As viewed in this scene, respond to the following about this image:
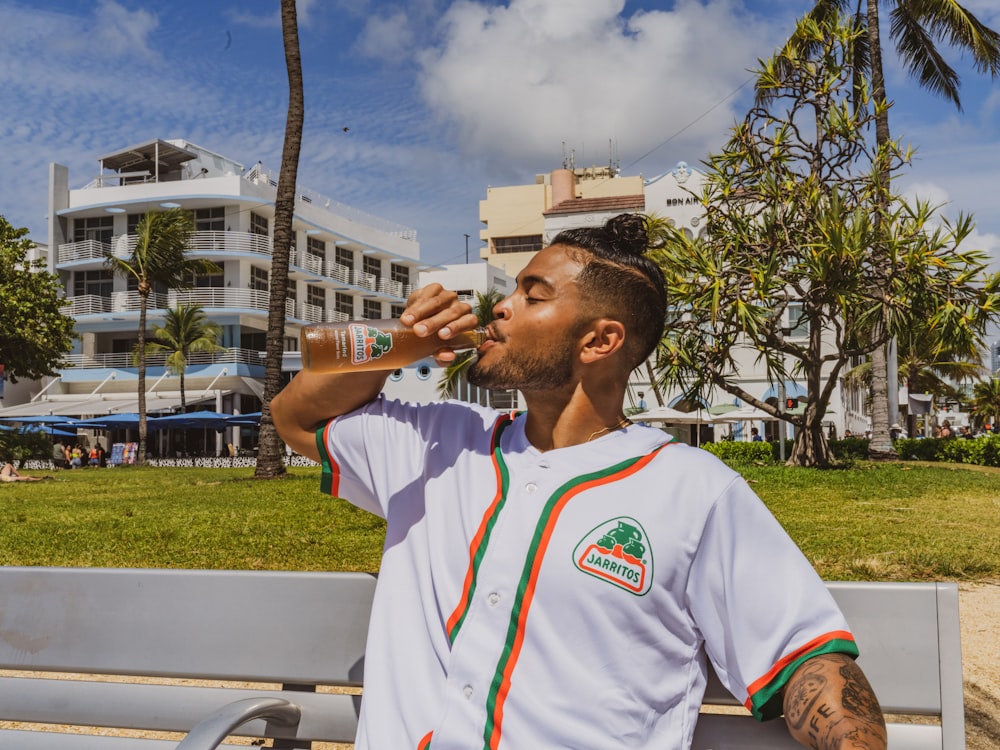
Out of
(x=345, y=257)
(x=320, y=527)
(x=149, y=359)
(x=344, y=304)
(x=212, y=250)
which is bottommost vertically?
(x=320, y=527)

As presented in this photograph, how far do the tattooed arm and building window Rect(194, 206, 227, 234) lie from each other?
159 ft

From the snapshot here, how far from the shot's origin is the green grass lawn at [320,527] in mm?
6734

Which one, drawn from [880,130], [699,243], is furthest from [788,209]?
[880,130]

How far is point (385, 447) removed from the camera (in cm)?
228

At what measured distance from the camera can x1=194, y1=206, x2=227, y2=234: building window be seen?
47.4 m

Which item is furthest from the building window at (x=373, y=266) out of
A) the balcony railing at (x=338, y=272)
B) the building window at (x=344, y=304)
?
the balcony railing at (x=338, y=272)

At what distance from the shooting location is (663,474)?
1.98 m

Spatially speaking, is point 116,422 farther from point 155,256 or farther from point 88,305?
point 88,305

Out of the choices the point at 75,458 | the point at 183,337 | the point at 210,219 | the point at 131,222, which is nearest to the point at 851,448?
the point at 75,458

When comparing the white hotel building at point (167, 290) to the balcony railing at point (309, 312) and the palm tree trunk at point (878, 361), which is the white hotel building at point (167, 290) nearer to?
the balcony railing at point (309, 312)

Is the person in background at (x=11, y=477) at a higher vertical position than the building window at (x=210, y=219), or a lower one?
lower

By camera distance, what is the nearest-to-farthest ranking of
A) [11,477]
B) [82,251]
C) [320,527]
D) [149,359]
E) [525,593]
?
[525,593] → [320,527] → [11,477] → [149,359] → [82,251]

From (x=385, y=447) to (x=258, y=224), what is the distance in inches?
1929

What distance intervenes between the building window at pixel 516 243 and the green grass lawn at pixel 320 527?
5289 cm
